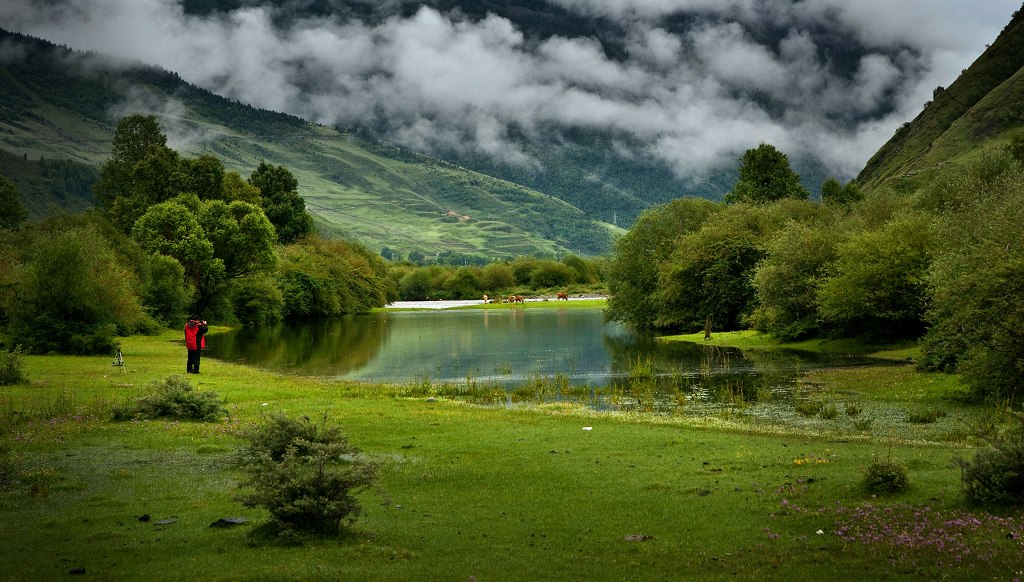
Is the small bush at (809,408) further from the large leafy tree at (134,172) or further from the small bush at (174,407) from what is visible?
the large leafy tree at (134,172)

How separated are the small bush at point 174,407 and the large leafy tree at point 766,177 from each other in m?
110

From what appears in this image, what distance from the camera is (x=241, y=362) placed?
60.2 metres

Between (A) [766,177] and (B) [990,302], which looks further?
(A) [766,177]

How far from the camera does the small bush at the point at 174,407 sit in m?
27.5

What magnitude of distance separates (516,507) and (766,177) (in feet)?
402

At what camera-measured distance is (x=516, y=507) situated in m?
16.8

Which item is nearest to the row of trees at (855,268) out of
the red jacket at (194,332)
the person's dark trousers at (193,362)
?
the red jacket at (194,332)

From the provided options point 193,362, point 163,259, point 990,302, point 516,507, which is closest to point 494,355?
point 193,362

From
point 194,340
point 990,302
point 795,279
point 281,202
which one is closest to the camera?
point 990,302

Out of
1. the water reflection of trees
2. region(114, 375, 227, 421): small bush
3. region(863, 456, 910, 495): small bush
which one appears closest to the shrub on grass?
region(863, 456, 910, 495): small bush

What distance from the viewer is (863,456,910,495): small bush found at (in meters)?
16.7

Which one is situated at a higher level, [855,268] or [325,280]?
[325,280]

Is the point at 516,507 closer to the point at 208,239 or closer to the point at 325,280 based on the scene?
the point at 208,239

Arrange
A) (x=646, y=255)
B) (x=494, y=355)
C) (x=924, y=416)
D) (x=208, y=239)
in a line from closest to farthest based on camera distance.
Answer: (x=924, y=416)
(x=494, y=355)
(x=208, y=239)
(x=646, y=255)
